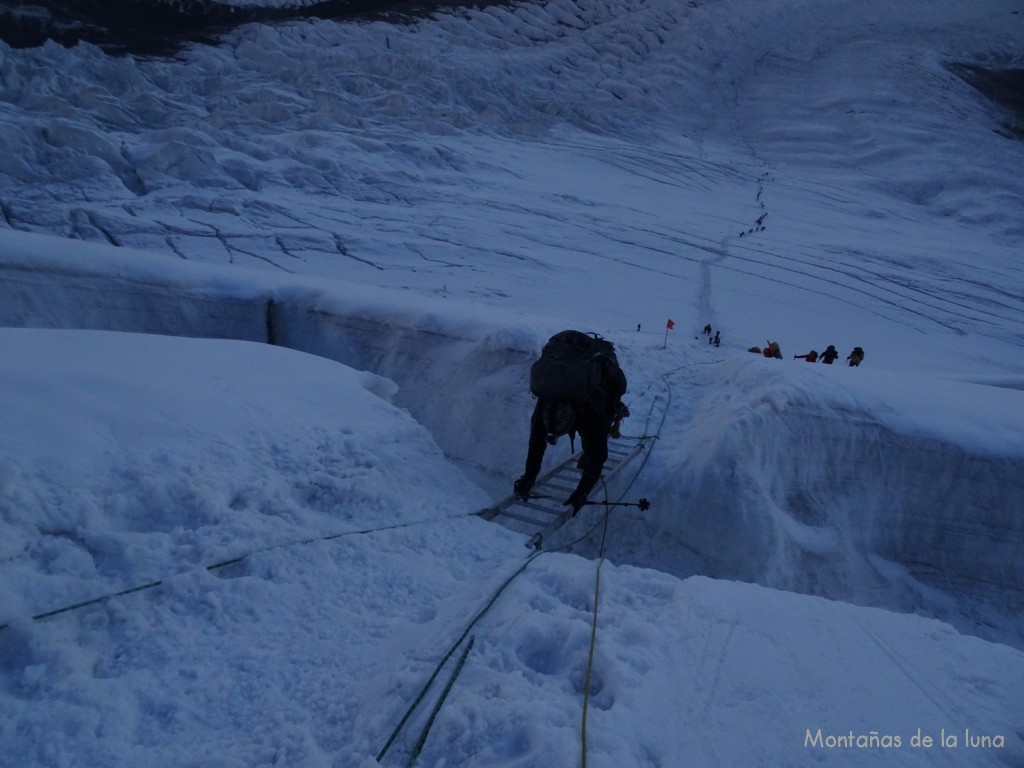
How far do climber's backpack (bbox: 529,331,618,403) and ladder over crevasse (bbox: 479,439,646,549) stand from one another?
2.99 ft

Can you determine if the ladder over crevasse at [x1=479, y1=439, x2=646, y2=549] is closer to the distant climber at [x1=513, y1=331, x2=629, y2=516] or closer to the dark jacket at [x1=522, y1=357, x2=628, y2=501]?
the distant climber at [x1=513, y1=331, x2=629, y2=516]

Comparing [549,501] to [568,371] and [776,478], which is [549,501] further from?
[776,478]

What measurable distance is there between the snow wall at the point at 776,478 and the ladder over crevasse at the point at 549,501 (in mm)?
277

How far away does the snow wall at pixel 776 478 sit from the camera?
16.1 ft

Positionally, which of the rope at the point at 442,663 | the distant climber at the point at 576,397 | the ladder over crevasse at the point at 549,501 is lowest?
the ladder over crevasse at the point at 549,501

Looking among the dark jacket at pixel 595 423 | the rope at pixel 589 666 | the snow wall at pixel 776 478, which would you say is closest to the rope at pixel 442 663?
the rope at pixel 589 666

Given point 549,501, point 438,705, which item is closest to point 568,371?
point 549,501

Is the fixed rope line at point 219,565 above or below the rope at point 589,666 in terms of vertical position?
below

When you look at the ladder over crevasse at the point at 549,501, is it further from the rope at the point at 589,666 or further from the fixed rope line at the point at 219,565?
the rope at the point at 589,666

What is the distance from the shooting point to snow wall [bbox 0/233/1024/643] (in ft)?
16.1

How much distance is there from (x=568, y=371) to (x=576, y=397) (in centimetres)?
17

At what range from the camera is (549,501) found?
197 inches

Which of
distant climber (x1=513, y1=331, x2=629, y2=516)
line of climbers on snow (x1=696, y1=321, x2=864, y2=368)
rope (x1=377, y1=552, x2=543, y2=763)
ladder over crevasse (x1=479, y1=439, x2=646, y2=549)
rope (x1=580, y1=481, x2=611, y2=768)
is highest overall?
distant climber (x1=513, y1=331, x2=629, y2=516)

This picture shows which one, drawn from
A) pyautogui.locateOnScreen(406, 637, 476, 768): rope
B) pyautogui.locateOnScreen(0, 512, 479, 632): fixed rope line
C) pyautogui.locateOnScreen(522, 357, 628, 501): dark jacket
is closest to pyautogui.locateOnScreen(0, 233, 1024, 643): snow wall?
pyautogui.locateOnScreen(522, 357, 628, 501): dark jacket
